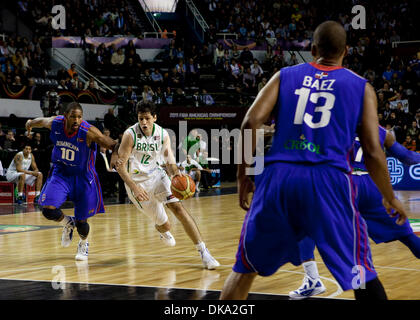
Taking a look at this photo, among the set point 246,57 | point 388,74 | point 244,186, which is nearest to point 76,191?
point 244,186

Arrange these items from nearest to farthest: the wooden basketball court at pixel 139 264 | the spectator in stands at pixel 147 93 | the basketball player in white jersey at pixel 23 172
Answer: the wooden basketball court at pixel 139 264 → the basketball player in white jersey at pixel 23 172 → the spectator in stands at pixel 147 93

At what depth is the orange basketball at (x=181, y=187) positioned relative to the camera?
6.35 meters

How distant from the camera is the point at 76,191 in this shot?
6945mm

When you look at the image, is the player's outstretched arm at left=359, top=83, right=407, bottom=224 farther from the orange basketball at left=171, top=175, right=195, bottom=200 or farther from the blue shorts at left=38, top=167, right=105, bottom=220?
the blue shorts at left=38, top=167, right=105, bottom=220

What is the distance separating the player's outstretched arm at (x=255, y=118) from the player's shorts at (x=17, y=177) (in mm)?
11862

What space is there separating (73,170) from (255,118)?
421cm

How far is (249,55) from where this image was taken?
2258 centimetres

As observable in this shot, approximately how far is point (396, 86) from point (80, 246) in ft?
50.5

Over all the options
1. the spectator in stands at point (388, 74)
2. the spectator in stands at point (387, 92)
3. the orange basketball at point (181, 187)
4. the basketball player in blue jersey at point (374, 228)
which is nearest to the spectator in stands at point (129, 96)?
the spectator in stands at point (387, 92)

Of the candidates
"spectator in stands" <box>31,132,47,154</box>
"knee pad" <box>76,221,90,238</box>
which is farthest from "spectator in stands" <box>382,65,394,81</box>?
"knee pad" <box>76,221,90,238</box>

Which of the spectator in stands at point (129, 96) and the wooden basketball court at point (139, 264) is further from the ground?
the spectator in stands at point (129, 96)

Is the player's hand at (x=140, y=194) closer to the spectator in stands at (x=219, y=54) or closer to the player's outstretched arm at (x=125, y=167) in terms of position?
the player's outstretched arm at (x=125, y=167)

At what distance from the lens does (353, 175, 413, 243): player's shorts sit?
4.89 metres

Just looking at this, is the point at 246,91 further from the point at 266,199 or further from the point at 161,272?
the point at 266,199
